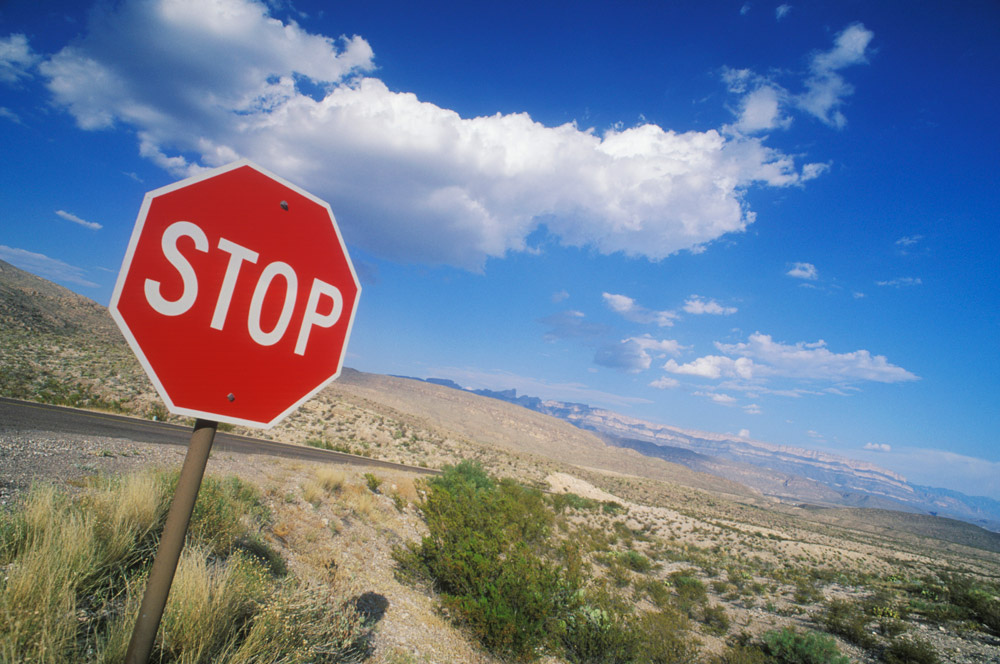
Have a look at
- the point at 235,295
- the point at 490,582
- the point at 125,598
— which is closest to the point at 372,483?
the point at 490,582

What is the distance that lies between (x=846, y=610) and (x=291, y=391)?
17324 mm

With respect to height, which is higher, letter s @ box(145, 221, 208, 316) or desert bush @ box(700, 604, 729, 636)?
letter s @ box(145, 221, 208, 316)

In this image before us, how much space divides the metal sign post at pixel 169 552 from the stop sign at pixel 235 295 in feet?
0.41

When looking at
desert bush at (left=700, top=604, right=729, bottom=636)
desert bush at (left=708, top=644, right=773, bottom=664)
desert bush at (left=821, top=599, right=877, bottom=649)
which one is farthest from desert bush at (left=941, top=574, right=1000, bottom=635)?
desert bush at (left=708, top=644, right=773, bottom=664)

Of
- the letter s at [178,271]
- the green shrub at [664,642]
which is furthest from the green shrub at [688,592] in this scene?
the letter s at [178,271]

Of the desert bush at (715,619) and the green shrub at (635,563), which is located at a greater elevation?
the desert bush at (715,619)

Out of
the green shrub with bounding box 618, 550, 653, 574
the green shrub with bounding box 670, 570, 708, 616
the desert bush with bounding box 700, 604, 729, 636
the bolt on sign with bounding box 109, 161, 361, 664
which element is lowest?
the green shrub with bounding box 618, 550, 653, 574

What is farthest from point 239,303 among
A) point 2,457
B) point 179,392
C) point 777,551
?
point 777,551

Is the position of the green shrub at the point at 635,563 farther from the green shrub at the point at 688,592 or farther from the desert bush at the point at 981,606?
the desert bush at the point at 981,606

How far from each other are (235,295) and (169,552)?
3.38 feet

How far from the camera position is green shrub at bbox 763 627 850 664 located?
859cm

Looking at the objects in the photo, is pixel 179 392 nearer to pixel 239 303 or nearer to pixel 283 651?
pixel 239 303

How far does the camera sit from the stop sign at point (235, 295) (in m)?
Answer: 1.52

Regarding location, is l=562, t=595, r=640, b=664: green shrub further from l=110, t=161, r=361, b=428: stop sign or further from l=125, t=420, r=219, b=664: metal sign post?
l=110, t=161, r=361, b=428: stop sign
